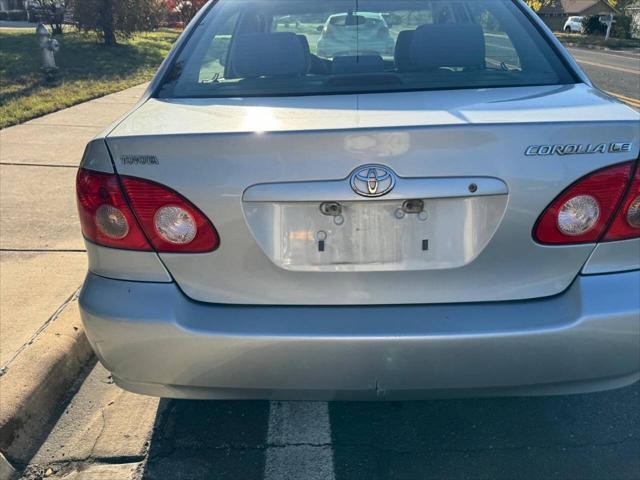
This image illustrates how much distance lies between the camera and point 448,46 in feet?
9.18

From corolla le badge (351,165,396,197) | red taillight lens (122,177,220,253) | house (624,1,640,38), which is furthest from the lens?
house (624,1,640,38)

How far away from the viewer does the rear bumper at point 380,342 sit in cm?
193

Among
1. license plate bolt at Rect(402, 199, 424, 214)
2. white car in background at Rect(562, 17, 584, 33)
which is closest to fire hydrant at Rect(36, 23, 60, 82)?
license plate bolt at Rect(402, 199, 424, 214)

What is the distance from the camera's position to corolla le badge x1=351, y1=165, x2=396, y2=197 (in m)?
1.84

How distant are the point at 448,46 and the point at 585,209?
114 cm

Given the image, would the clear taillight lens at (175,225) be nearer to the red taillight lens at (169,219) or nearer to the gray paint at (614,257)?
the red taillight lens at (169,219)

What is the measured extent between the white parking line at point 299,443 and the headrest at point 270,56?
1393 mm

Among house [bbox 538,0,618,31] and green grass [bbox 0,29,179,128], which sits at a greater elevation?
green grass [bbox 0,29,179,128]

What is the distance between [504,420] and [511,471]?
330 mm

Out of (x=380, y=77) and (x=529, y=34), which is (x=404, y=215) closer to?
(x=380, y=77)

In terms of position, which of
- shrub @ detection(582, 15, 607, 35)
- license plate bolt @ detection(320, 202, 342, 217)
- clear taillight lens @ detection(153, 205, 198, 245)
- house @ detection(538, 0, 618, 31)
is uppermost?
license plate bolt @ detection(320, 202, 342, 217)

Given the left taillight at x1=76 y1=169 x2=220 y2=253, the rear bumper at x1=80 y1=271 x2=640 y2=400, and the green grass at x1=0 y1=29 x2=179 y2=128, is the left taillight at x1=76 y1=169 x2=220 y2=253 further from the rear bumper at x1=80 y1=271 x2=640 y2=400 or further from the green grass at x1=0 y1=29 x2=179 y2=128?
the green grass at x1=0 y1=29 x2=179 y2=128

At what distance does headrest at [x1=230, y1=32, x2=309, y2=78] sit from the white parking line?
1.39 meters

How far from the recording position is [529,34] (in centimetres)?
288
